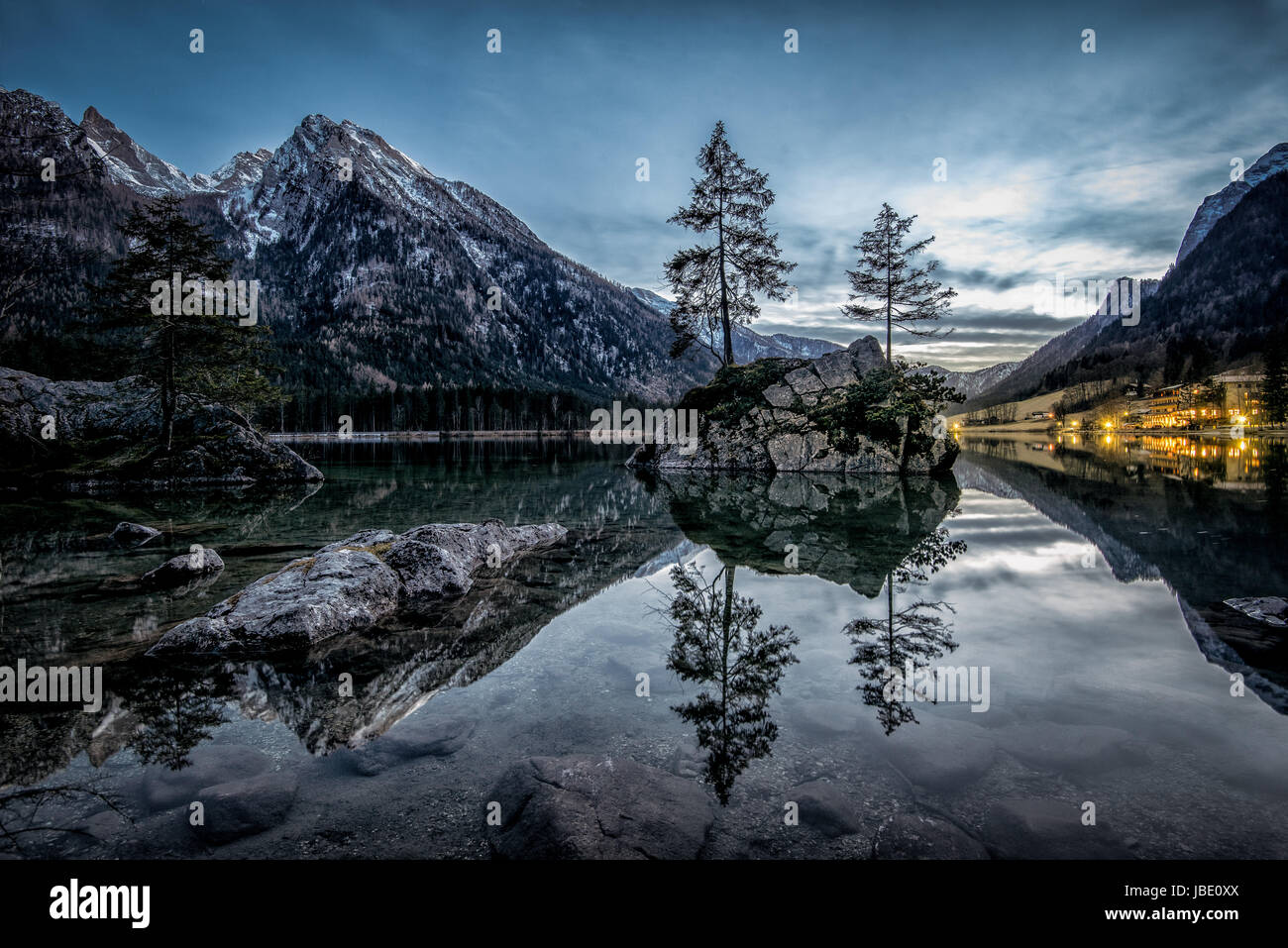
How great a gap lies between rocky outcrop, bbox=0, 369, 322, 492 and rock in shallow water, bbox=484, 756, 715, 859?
30.3 m

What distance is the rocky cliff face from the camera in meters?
31.8

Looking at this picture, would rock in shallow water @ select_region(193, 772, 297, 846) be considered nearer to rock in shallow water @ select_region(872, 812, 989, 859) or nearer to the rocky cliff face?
rock in shallow water @ select_region(872, 812, 989, 859)

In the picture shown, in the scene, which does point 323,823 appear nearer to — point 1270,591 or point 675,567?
point 675,567

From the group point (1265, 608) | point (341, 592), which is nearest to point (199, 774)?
point (341, 592)

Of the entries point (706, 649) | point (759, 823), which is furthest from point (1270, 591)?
point (759, 823)

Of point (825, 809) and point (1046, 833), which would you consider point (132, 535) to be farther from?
point (1046, 833)

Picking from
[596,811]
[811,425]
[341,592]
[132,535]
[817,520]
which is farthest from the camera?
[811,425]

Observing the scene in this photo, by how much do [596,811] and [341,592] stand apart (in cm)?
585

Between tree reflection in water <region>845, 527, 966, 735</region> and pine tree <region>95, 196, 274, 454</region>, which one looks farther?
pine tree <region>95, 196, 274, 454</region>

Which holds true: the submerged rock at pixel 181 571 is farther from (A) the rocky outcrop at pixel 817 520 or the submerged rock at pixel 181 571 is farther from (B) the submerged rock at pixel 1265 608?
(B) the submerged rock at pixel 1265 608

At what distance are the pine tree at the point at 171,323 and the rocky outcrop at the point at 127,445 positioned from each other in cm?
96

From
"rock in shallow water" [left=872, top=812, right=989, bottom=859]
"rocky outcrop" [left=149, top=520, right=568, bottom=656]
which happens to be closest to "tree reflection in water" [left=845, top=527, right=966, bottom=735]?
"rock in shallow water" [left=872, top=812, right=989, bottom=859]

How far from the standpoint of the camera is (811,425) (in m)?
33.6
